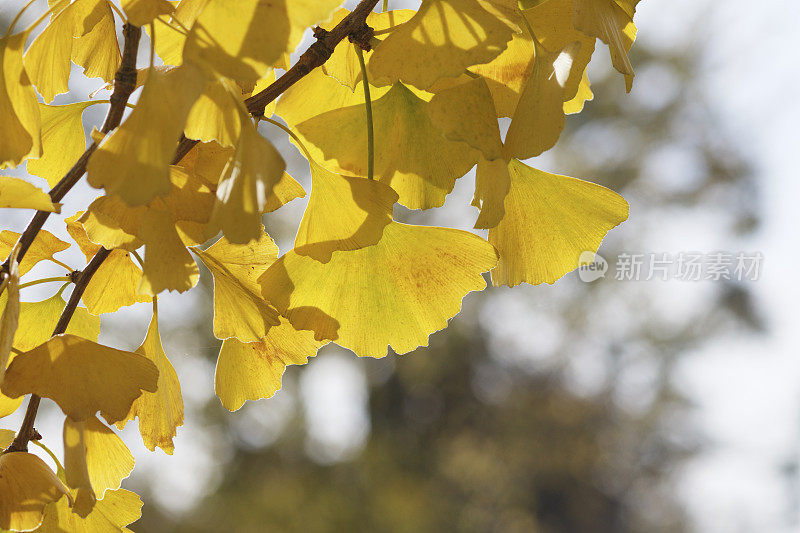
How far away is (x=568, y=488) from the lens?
4.36 m

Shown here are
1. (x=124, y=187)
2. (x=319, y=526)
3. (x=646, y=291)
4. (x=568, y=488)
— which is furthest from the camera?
(x=568, y=488)

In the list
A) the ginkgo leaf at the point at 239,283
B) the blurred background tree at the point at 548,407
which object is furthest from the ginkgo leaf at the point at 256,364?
the blurred background tree at the point at 548,407

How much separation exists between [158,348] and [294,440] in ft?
12.4

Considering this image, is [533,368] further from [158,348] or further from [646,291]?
[158,348]

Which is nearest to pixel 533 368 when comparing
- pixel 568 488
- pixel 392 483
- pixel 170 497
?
pixel 568 488

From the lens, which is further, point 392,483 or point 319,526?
point 392,483

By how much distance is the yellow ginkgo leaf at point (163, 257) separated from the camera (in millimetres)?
132

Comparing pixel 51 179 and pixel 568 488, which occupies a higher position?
pixel 568 488

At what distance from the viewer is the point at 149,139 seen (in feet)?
0.38

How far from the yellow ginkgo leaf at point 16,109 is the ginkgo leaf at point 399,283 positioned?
7cm

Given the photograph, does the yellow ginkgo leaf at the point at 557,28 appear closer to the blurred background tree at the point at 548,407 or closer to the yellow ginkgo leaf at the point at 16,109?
the yellow ginkgo leaf at the point at 16,109

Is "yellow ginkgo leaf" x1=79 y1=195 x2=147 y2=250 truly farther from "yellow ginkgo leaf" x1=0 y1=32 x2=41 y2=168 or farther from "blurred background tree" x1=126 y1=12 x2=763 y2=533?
"blurred background tree" x1=126 y1=12 x2=763 y2=533

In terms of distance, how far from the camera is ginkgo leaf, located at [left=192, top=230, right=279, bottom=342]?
0.56 feet

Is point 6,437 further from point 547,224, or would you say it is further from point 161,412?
point 547,224
